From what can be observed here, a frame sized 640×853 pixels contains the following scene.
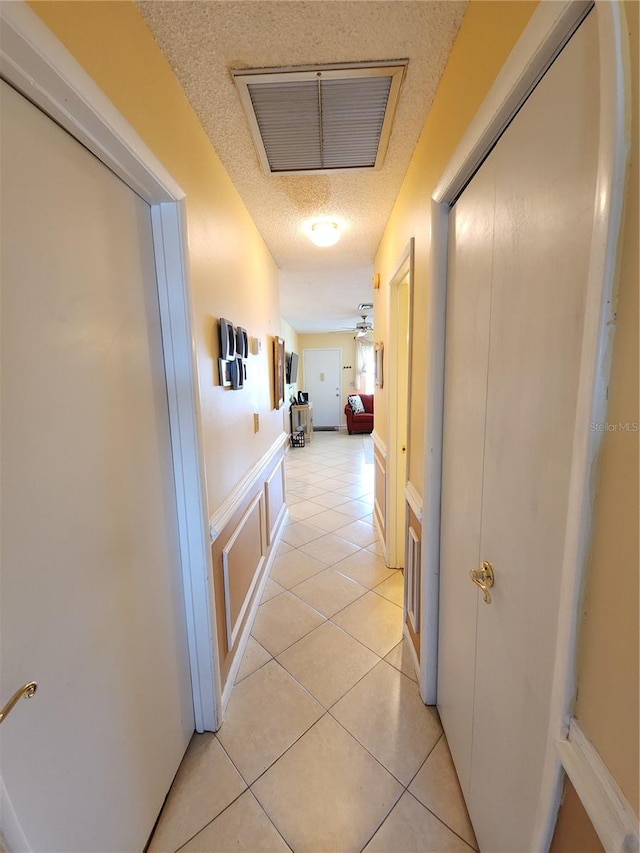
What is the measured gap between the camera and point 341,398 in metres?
8.88

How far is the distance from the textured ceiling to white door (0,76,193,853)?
497 mm

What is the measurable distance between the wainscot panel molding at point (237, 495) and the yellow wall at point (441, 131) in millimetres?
905

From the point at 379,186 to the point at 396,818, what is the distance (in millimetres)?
2727

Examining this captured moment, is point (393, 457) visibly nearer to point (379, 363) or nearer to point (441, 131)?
point (379, 363)

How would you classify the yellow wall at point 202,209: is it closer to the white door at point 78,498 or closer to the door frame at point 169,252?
the door frame at point 169,252

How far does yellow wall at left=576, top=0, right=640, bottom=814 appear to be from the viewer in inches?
17.1

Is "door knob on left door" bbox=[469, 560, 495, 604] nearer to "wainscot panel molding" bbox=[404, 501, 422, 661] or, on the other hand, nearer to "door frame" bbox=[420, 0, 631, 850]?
"door frame" bbox=[420, 0, 631, 850]

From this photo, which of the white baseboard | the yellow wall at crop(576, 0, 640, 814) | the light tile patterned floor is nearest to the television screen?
the light tile patterned floor

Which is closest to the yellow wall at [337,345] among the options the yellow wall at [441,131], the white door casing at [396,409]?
the white door casing at [396,409]

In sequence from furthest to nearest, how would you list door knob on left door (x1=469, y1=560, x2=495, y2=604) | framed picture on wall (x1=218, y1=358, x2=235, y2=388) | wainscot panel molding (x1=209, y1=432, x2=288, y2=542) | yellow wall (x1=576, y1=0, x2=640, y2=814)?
framed picture on wall (x1=218, y1=358, x2=235, y2=388) → wainscot panel molding (x1=209, y1=432, x2=288, y2=542) → door knob on left door (x1=469, y1=560, x2=495, y2=604) → yellow wall (x1=576, y1=0, x2=640, y2=814)

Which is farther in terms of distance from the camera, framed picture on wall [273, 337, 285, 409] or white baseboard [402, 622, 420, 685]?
framed picture on wall [273, 337, 285, 409]

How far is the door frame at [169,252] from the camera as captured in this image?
0.62 metres

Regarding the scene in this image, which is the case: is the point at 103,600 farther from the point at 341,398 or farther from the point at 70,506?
the point at 341,398

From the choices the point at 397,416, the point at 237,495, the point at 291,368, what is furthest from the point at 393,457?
the point at 291,368
